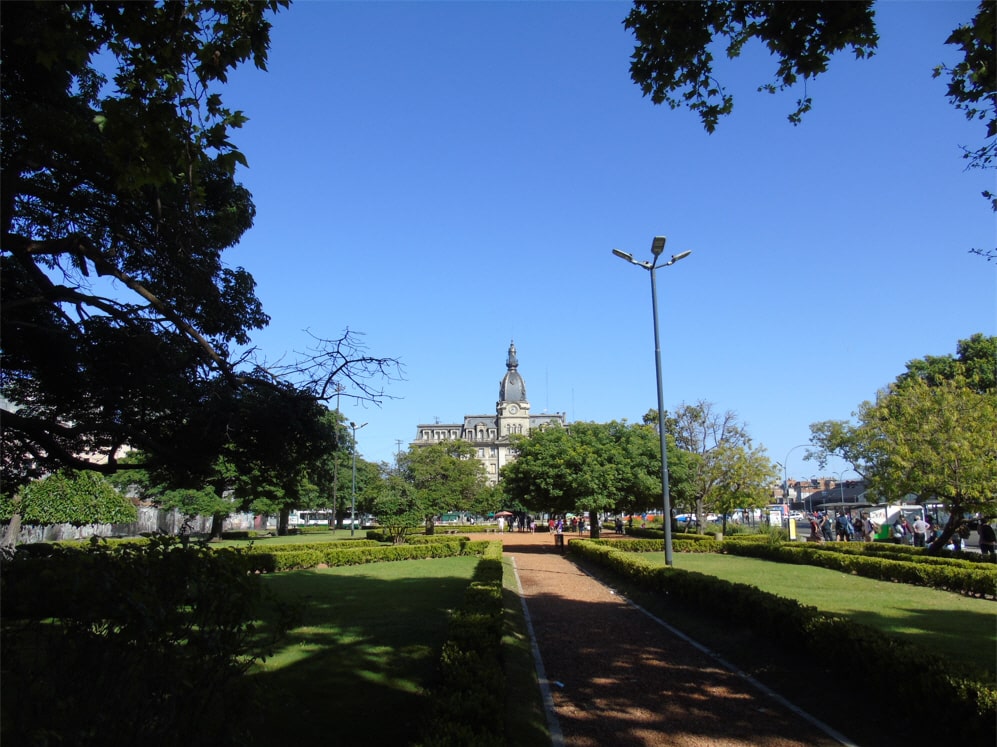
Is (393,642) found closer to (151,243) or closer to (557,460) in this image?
(151,243)

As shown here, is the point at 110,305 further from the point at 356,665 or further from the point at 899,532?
the point at 899,532

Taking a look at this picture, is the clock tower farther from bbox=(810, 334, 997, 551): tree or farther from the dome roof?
bbox=(810, 334, 997, 551): tree

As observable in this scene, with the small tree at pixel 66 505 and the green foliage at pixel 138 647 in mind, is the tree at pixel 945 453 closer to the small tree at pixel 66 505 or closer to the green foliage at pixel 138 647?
the green foliage at pixel 138 647

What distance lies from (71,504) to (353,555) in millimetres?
14560

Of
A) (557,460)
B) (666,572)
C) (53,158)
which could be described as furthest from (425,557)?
(53,158)

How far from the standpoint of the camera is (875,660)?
6.31 metres

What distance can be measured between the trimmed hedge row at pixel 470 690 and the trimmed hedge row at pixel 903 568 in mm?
11624

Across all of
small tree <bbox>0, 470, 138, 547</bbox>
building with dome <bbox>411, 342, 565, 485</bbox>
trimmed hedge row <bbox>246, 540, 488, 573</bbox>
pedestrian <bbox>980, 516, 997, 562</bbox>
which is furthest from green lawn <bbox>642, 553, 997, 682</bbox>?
building with dome <bbox>411, 342, 565, 485</bbox>

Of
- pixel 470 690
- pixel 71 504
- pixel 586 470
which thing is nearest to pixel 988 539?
pixel 586 470

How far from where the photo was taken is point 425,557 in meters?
26.7

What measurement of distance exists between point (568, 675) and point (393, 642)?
2562mm

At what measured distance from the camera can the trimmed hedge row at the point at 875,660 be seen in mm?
5055

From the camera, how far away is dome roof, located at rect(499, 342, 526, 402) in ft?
401

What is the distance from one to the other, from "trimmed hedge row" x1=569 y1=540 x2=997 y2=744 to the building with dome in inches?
4082
